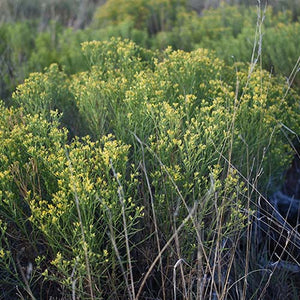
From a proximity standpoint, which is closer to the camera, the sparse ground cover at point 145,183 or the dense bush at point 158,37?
the sparse ground cover at point 145,183

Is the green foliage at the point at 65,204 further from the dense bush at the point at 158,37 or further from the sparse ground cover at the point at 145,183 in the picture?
the dense bush at the point at 158,37

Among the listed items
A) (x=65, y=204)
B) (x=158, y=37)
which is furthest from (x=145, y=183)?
(x=158, y=37)

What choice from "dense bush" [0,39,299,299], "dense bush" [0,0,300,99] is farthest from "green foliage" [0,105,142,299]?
"dense bush" [0,0,300,99]

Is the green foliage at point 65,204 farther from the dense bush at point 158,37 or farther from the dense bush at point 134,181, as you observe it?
the dense bush at point 158,37

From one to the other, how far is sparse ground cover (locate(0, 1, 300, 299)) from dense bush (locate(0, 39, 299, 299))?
0.01 metres

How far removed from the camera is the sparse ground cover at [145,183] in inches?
86.3

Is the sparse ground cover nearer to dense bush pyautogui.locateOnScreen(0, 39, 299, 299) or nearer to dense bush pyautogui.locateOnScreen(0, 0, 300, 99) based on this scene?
dense bush pyautogui.locateOnScreen(0, 39, 299, 299)

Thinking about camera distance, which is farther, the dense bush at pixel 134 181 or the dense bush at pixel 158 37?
the dense bush at pixel 158 37

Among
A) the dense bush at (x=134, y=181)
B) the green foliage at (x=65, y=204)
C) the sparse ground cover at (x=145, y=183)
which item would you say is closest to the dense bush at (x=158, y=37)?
the sparse ground cover at (x=145, y=183)

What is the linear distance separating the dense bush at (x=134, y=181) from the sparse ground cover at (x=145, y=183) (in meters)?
0.01

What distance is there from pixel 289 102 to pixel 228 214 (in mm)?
1433

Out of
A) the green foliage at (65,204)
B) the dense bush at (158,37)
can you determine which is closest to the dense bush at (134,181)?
the green foliage at (65,204)

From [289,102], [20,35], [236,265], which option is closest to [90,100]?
[236,265]

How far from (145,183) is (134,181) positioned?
0.37 metres
